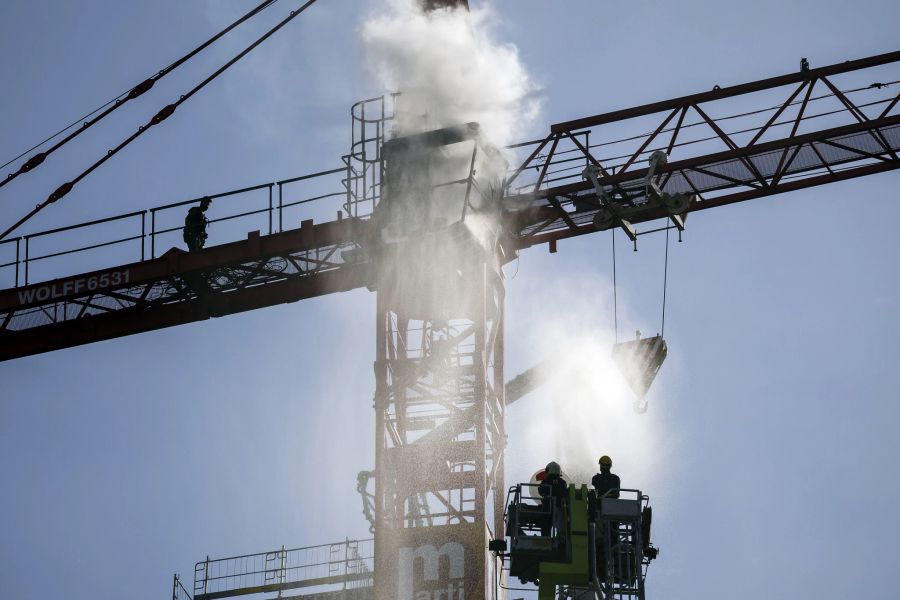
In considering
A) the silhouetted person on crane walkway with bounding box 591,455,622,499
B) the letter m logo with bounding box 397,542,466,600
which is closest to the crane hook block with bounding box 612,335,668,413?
the letter m logo with bounding box 397,542,466,600

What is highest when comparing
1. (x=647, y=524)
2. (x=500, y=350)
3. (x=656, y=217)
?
(x=656, y=217)

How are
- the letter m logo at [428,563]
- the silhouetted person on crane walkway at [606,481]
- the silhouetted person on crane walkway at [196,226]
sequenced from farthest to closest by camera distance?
1. the silhouetted person on crane walkway at [196,226]
2. the letter m logo at [428,563]
3. the silhouetted person on crane walkway at [606,481]

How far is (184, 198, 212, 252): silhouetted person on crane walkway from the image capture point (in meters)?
45.5

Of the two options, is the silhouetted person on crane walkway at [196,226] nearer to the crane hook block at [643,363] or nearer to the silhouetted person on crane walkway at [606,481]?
the crane hook block at [643,363]

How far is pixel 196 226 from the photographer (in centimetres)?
4559

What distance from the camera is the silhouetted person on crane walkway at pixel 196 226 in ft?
149

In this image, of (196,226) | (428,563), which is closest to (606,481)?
(428,563)

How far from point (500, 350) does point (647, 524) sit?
13812 mm

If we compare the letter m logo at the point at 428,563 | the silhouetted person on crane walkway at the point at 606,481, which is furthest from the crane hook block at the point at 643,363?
the silhouetted person on crane walkway at the point at 606,481

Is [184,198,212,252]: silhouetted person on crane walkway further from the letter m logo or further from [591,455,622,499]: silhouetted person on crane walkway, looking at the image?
[591,455,622,499]: silhouetted person on crane walkway

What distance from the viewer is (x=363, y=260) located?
4409 centimetres

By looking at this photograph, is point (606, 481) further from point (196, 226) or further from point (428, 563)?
point (196, 226)

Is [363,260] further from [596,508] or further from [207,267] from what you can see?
[596,508]

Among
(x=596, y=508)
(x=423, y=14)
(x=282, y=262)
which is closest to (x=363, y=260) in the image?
(x=282, y=262)
